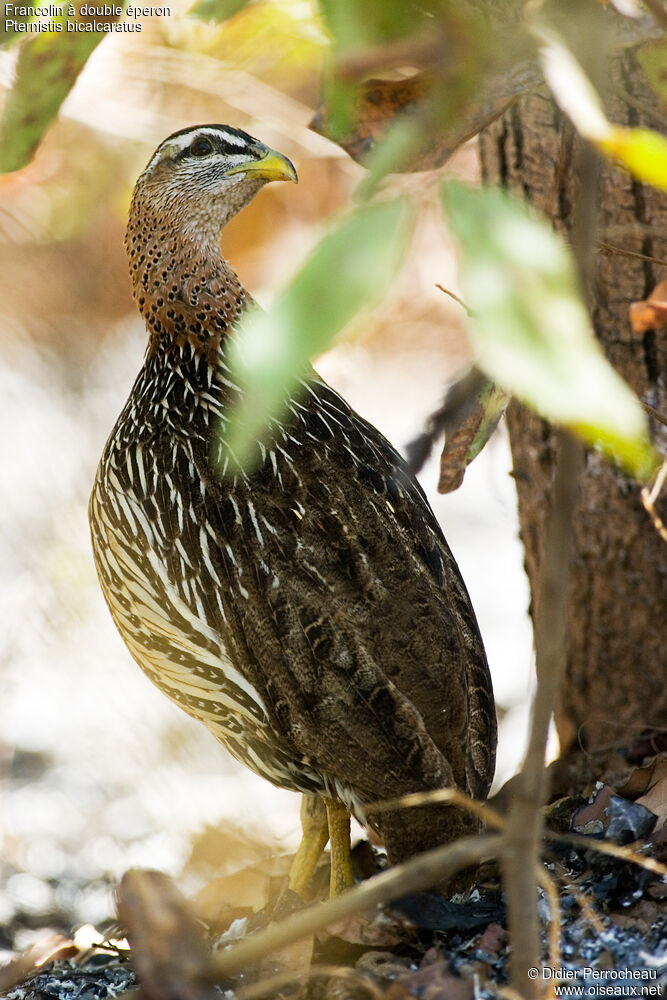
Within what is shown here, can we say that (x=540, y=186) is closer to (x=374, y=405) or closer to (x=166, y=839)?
(x=166, y=839)

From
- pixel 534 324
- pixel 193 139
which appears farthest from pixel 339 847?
pixel 534 324

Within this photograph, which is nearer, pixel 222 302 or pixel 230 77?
pixel 222 302

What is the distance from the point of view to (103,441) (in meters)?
5.27

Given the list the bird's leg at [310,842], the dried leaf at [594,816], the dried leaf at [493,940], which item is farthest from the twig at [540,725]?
the bird's leg at [310,842]

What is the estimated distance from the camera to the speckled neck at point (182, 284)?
273 centimetres

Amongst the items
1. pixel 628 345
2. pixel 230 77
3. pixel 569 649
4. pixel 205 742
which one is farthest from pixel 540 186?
pixel 230 77

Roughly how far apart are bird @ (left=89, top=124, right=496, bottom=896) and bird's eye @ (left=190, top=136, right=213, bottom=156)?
0.28 metres

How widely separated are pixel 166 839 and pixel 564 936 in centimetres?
215

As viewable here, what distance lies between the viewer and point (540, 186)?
113 inches

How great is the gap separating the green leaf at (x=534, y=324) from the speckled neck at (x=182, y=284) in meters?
1.76

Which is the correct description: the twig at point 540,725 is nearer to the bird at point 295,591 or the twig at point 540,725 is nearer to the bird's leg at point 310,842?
the bird at point 295,591

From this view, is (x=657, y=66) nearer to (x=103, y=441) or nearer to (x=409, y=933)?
(x=409, y=933)

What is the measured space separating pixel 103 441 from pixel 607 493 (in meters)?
3.04

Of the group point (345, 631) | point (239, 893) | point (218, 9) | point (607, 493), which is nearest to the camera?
point (218, 9)
